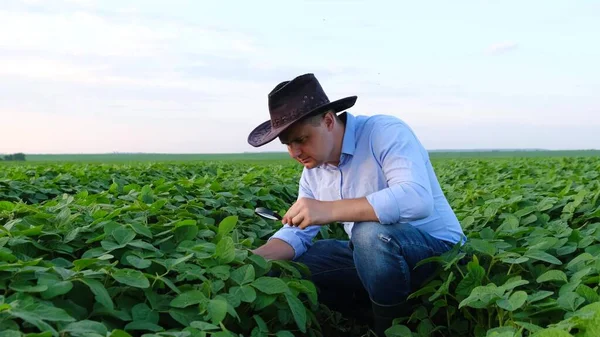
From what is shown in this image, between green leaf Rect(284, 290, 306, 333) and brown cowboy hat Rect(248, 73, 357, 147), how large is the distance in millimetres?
806

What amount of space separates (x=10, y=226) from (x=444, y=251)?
2.08m

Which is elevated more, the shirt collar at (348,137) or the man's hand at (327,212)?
the shirt collar at (348,137)

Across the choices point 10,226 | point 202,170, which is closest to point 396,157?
point 10,226

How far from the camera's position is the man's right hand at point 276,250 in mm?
3295

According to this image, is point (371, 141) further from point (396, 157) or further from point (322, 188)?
point (322, 188)

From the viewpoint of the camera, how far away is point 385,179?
11.0 feet

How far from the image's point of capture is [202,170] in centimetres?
1002

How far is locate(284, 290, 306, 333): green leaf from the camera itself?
2.51 metres

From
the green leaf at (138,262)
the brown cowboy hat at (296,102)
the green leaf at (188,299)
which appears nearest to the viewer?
the green leaf at (188,299)

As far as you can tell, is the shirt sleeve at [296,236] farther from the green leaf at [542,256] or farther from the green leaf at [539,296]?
the green leaf at [539,296]

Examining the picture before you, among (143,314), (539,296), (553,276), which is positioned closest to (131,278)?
(143,314)

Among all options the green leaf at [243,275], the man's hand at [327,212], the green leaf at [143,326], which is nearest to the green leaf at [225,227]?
the man's hand at [327,212]

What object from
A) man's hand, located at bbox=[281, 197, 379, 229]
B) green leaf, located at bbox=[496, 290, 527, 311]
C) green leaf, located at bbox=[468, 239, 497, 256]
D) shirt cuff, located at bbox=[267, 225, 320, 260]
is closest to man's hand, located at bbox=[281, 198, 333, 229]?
man's hand, located at bbox=[281, 197, 379, 229]

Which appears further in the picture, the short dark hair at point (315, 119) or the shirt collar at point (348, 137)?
the shirt collar at point (348, 137)
